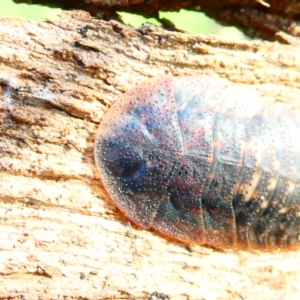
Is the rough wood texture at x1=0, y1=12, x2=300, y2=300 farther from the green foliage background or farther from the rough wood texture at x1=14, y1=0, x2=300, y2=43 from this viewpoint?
the rough wood texture at x1=14, y1=0, x2=300, y2=43

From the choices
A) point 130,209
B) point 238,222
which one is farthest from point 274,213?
point 130,209

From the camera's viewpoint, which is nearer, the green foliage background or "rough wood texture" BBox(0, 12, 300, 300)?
"rough wood texture" BBox(0, 12, 300, 300)

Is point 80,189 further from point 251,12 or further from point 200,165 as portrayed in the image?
point 251,12

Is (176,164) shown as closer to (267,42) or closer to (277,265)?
(277,265)

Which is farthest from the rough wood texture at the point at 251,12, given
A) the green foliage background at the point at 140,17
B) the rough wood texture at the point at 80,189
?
the rough wood texture at the point at 80,189

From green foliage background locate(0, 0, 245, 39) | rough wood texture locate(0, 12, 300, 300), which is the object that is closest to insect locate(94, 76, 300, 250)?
rough wood texture locate(0, 12, 300, 300)

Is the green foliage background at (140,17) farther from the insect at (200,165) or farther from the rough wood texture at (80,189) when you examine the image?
the insect at (200,165)

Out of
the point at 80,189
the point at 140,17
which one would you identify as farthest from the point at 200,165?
the point at 140,17
